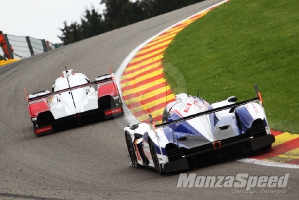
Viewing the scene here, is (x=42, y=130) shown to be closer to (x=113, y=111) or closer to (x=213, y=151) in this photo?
(x=113, y=111)

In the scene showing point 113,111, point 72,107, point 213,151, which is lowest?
point 113,111

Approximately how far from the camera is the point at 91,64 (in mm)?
26875

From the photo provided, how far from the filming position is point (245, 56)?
21.6 m

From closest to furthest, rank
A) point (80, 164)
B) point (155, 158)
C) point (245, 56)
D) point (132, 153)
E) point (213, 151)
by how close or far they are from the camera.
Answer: point (213, 151) < point (155, 158) < point (132, 153) < point (80, 164) < point (245, 56)

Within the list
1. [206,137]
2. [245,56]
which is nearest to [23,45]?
[245,56]

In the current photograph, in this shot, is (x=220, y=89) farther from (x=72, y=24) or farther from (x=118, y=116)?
(x=72, y=24)

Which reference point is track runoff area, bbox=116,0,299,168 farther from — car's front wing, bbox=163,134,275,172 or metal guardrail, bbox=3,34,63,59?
metal guardrail, bbox=3,34,63,59

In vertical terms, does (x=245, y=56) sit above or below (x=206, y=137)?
below

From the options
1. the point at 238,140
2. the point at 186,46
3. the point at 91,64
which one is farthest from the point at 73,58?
the point at 238,140

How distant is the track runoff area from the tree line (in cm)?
3464

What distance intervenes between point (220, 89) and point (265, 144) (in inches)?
299

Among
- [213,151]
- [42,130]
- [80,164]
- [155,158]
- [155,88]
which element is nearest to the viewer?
[213,151]

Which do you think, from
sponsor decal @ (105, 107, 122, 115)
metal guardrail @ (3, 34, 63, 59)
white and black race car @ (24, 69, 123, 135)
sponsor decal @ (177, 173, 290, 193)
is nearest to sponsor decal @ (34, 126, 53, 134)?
white and black race car @ (24, 69, 123, 135)

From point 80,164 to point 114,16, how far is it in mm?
57440
